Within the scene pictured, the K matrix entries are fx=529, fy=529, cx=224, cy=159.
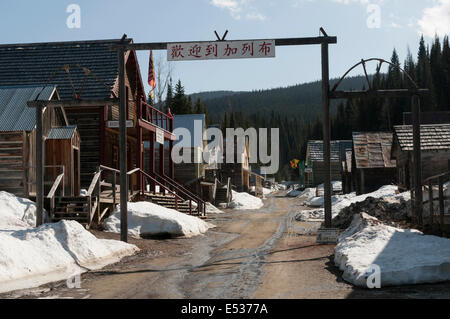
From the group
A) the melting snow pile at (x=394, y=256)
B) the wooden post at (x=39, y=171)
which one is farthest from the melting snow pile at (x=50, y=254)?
the melting snow pile at (x=394, y=256)

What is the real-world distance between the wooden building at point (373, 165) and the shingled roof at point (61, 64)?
1889 centimetres

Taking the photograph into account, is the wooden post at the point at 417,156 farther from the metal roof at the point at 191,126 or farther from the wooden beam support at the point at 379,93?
the metal roof at the point at 191,126

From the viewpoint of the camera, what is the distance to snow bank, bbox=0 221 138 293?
815 cm

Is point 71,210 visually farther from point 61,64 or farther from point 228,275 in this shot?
point 61,64

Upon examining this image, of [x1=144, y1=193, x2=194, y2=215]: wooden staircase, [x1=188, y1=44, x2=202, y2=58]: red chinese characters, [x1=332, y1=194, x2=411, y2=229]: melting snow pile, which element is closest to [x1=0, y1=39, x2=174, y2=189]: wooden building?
[x1=144, y1=193, x2=194, y2=215]: wooden staircase

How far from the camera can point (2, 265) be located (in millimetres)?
8078

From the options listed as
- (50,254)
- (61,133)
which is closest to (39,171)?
(50,254)

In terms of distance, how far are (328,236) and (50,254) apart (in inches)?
253

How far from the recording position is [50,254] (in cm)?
942

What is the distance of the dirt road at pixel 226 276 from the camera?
22.5ft

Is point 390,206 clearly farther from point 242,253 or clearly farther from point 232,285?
point 232,285
